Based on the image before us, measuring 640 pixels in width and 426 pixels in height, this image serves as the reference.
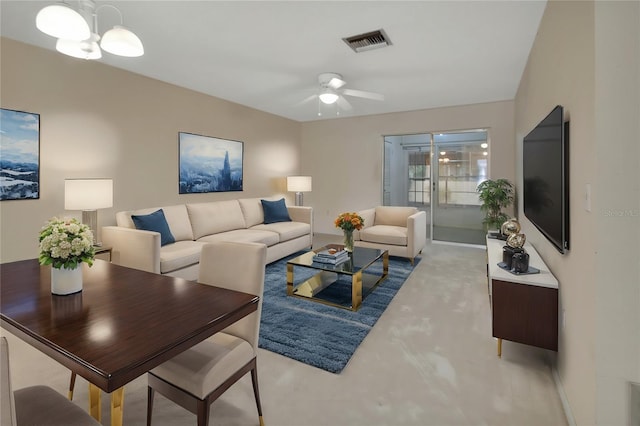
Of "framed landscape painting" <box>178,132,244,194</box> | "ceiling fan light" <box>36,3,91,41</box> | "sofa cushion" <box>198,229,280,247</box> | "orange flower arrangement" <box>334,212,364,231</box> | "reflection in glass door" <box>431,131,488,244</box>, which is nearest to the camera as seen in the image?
"ceiling fan light" <box>36,3,91,41</box>

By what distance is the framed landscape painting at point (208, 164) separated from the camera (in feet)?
15.0

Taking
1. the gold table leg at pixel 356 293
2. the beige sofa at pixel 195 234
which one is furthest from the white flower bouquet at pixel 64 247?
the gold table leg at pixel 356 293

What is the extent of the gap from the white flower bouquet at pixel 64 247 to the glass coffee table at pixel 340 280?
203 centimetres

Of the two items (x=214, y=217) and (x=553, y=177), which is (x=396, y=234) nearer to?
(x=214, y=217)

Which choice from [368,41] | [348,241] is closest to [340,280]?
[348,241]

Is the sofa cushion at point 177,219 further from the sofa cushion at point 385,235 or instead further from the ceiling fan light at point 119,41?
the sofa cushion at point 385,235

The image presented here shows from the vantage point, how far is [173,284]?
159 cm

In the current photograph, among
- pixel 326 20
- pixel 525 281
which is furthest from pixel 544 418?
pixel 326 20

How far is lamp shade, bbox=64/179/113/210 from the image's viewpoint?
298cm

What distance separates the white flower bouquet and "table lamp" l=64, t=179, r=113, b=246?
6.22ft

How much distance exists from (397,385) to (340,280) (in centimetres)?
190

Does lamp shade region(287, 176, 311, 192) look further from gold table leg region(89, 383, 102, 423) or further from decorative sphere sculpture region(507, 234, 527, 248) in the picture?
gold table leg region(89, 383, 102, 423)

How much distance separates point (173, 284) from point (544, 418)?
6.65 feet

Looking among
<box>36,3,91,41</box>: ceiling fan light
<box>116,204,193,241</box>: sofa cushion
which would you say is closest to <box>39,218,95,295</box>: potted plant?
<box>36,3,91,41</box>: ceiling fan light
